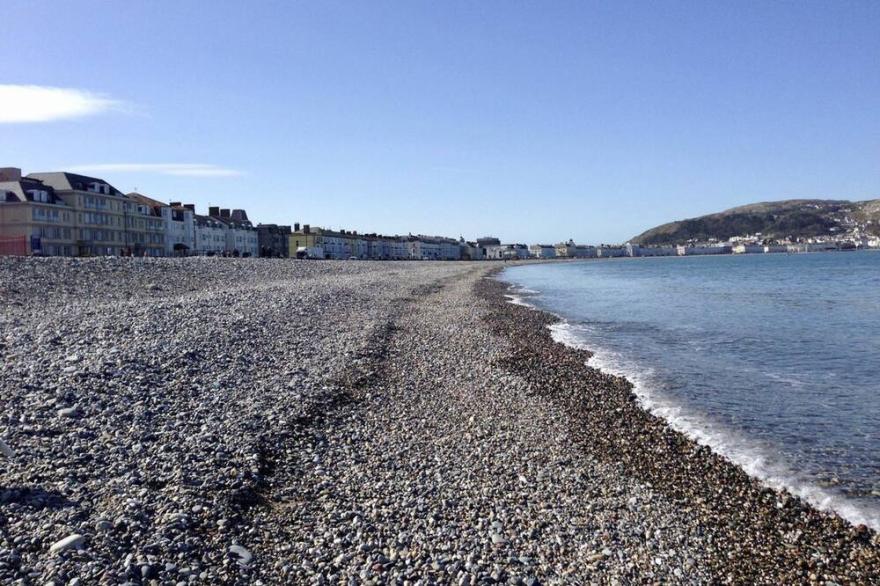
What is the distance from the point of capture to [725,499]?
7.84 metres

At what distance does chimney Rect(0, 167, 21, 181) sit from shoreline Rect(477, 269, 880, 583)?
74724 millimetres

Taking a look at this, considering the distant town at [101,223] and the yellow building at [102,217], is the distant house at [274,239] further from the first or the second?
the yellow building at [102,217]

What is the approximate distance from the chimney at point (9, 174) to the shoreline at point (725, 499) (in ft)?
245

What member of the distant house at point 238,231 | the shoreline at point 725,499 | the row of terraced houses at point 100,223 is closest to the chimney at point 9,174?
the row of terraced houses at point 100,223

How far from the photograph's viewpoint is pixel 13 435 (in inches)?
308

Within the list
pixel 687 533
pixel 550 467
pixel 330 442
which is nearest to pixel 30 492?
pixel 330 442

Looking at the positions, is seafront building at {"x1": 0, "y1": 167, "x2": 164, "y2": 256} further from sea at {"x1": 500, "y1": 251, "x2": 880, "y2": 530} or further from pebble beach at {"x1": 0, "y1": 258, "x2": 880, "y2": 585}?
sea at {"x1": 500, "y1": 251, "x2": 880, "y2": 530}

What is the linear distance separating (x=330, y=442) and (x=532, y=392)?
18.7 ft

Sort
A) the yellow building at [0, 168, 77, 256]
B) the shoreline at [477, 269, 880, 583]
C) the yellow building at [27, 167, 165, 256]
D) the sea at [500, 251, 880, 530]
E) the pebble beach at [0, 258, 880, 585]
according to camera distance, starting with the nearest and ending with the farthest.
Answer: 1. the pebble beach at [0, 258, 880, 585]
2. the shoreline at [477, 269, 880, 583]
3. the sea at [500, 251, 880, 530]
4. the yellow building at [0, 168, 77, 256]
5. the yellow building at [27, 167, 165, 256]

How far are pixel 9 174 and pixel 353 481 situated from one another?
255 feet

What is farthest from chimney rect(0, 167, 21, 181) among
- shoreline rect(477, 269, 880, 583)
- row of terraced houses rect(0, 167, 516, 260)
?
shoreline rect(477, 269, 880, 583)

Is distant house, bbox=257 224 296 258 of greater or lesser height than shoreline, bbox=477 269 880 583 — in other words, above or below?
above

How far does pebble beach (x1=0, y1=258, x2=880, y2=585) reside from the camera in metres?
5.62

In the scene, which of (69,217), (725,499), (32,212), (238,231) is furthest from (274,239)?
(725,499)
